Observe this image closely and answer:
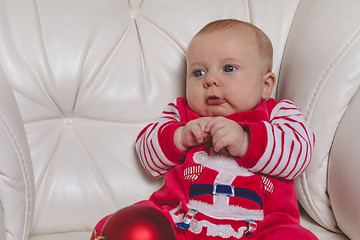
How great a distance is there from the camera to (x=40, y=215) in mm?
1042

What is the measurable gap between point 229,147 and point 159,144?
0.65 feet

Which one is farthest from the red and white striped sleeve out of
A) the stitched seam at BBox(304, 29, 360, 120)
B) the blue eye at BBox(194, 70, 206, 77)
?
the stitched seam at BBox(304, 29, 360, 120)

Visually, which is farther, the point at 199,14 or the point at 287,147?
the point at 199,14

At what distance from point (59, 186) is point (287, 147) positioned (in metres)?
0.57

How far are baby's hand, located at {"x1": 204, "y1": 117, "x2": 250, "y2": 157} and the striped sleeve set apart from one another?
4 centimetres

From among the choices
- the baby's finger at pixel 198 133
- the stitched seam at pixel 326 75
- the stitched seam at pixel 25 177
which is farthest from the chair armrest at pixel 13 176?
the stitched seam at pixel 326 75

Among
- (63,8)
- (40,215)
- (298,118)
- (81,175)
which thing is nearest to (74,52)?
(63,8)

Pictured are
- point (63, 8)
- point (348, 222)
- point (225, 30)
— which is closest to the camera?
point (348, 222)

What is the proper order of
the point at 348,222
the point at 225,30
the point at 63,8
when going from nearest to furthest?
the point at 348,222 → the point at 225,30 → the point at 63,8

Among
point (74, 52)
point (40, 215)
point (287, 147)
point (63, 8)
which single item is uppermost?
point (63, 8)

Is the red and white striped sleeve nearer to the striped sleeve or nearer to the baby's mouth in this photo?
the baby's mouth

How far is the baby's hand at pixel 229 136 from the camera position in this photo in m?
0.88

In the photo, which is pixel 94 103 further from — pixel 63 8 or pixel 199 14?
pixel 199 14

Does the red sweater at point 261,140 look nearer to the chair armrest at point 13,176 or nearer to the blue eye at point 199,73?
the blue eye at point 199,73
